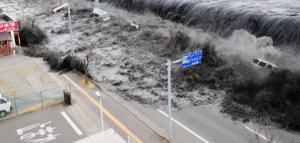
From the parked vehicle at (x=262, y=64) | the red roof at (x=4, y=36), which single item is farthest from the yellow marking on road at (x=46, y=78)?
the parked vehicle at (x=262, y=64)

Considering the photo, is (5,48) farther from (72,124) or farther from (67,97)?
(72,124)

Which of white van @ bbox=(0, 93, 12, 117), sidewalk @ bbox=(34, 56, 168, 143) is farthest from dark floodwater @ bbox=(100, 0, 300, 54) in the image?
white van @ bbox=(0, 93, 12, 117)

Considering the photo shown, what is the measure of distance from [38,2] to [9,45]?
89.6 feet

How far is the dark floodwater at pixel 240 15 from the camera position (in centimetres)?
3584

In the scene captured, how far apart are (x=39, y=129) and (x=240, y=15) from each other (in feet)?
92.0

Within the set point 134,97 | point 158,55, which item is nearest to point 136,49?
point 158,55

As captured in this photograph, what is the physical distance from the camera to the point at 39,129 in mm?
21625

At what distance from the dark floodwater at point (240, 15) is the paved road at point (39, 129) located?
24.2 metres

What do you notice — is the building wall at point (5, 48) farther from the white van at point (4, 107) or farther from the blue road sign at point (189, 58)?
the blue road sign at point (189, 58)

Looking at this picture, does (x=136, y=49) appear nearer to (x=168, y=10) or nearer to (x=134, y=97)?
(x=134, y=97)

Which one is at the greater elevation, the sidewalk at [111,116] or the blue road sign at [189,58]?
the blue road sign at [189,58]

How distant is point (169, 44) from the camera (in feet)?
120

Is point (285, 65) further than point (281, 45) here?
No

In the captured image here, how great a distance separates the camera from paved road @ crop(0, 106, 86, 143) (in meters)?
20.7
